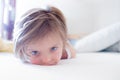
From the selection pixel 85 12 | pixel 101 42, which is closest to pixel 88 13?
pixel 85 12

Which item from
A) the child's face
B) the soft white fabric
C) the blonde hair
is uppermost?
the blonde hair

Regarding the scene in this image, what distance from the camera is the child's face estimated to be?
2.42ft

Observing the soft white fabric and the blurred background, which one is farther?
the blurred background

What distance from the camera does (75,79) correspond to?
0.54 meters

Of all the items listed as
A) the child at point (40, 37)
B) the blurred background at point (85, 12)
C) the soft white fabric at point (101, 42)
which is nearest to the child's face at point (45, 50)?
the child at point (40, 37)

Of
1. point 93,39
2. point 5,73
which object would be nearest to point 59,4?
point 93,39

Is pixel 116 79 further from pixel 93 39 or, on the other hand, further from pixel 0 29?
pixel 0 29

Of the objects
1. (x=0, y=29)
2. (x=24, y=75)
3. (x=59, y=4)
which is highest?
(x=59, y=4)

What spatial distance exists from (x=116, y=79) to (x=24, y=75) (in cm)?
23

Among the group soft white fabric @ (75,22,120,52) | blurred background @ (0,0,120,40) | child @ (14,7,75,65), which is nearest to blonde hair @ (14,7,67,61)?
child @ (14,7,75,65)

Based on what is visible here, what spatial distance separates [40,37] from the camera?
72cm

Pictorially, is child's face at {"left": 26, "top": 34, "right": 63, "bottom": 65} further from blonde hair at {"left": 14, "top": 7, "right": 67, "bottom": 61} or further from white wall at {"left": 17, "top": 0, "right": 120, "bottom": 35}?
white wall at {"left": 17, "top": 0, "right": 120, "bottom": 35}

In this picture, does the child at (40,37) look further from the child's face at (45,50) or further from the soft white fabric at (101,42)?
→ the soft white fabric at (101,42)

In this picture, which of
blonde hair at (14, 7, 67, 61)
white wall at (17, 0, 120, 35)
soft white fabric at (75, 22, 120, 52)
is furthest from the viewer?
white wall at (17, 0, 120, 35)
